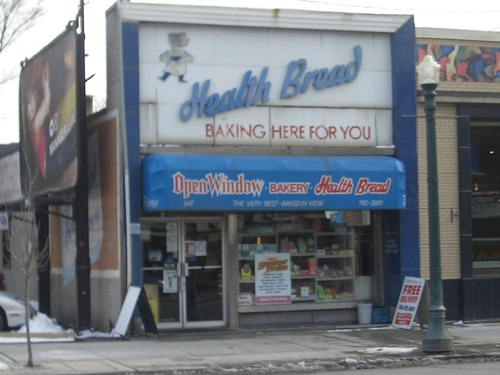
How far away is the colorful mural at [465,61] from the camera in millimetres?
17875

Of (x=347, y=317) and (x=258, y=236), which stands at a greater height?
(x=258, y=236)

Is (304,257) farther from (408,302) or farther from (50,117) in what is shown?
(50,117)

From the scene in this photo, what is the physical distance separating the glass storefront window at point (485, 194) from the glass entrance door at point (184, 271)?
6.12 metres

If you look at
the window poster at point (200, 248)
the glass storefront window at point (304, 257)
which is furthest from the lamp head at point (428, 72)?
the window poster at point (200, 248)

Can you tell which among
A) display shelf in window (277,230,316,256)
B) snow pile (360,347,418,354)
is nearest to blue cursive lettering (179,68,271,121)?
display shelf in window (277,230,316,256)

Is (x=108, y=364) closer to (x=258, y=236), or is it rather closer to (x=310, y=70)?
(x=258, y=236)

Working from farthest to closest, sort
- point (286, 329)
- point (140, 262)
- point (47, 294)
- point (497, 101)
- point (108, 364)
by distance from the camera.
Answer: point (47, 294), point (497, 101), point (286, 329), point (140, 262), point (108, 364)

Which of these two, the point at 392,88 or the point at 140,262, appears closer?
the point at 140,262

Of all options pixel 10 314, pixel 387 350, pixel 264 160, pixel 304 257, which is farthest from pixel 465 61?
pixel 10 314

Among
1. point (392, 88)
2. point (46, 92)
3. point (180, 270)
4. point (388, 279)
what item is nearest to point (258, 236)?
point (180, 270)

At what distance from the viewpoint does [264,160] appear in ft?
53.0

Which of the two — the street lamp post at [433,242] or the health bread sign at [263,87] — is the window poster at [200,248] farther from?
the street lamp post at [433,242]

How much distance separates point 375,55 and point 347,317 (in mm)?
5840

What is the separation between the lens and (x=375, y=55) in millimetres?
17625
